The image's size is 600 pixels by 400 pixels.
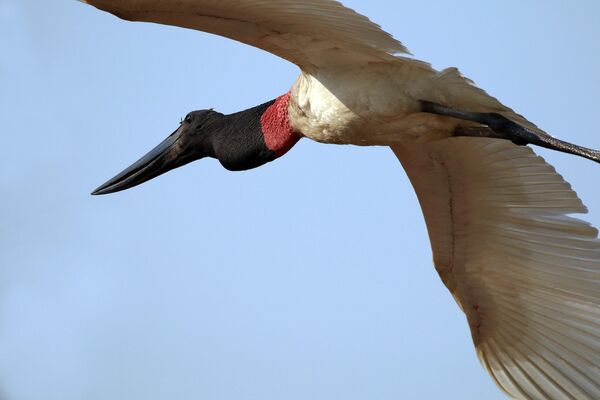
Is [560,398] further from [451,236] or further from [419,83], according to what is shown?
[419,83]

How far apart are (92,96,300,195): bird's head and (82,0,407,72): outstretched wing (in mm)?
907

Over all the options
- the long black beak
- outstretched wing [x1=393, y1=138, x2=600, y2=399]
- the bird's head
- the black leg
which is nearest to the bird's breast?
the black leg

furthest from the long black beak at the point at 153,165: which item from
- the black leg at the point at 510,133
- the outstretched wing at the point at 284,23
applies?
the black leg at the point at 510,133

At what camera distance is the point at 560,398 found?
8.51 metres

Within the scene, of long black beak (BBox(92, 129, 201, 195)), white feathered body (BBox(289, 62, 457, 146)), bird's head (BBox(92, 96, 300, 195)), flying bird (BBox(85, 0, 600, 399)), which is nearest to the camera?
flying bird (BBox(85, 0, 600, 399))

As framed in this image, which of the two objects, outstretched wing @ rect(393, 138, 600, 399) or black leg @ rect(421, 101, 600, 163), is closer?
black leg @ rect(421, 101, 600, 163)

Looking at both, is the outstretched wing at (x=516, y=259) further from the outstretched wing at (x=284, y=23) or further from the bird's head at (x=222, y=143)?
the outstretched wing at (x=284, y=23)

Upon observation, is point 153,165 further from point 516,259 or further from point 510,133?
point 510,133

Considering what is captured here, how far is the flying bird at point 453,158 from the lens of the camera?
7.24m

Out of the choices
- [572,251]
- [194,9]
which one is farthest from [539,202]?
[194,9]

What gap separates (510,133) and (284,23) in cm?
163

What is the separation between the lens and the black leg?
7.76 metres

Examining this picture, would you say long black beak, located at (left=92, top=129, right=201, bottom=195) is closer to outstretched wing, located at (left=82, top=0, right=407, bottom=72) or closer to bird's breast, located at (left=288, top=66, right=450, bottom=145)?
bird's breast, located at (left=288, top=66, right=450, bottom=145)

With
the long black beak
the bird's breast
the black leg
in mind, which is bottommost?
the long black beak
